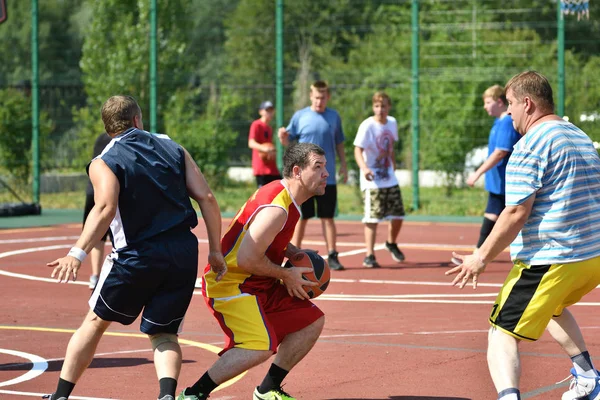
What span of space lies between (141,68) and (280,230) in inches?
782

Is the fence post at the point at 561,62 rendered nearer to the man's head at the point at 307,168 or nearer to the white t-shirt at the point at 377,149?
the white t-shirt at the point at 377,149

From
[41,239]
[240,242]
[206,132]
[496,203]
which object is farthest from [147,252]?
[206,132]

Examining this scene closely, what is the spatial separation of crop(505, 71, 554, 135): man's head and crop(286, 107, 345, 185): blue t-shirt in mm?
7323

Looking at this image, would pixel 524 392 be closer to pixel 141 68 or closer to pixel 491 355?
pixel 491 355

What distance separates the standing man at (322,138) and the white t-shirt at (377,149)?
323 mm

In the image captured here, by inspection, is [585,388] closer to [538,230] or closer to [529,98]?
[538,230]

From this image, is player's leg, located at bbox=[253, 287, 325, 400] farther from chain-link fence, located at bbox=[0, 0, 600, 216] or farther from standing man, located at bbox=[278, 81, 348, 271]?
chain-link fence, located at bbox=[0, 0, 600, 216]

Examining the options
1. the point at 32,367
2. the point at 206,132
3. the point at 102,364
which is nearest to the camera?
the point at 32,367

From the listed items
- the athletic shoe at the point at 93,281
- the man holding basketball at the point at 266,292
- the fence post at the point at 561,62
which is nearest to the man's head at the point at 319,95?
the athletic shoe at the point at 93,281

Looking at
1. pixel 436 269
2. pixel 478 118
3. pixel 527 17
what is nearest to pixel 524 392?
pixel 436 269

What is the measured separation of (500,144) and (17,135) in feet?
48.3

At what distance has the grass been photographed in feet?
70.4

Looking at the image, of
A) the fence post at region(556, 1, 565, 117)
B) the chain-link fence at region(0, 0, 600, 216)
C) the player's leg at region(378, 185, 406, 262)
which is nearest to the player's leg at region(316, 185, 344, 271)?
the player's leg at region(378, 185, 406, 262)

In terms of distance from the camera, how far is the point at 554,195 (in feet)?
19.5
